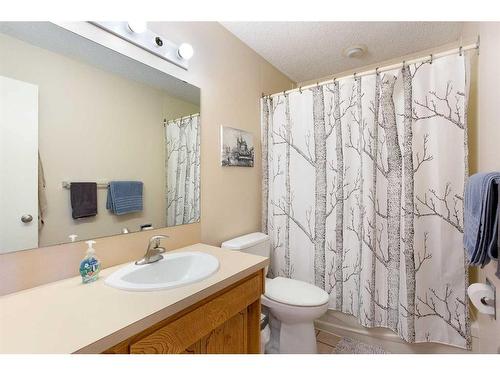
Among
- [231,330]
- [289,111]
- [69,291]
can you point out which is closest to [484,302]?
[231,330]

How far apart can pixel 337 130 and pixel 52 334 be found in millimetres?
A: 1677

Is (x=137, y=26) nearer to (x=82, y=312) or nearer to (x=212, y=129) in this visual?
(x=212, y=129)

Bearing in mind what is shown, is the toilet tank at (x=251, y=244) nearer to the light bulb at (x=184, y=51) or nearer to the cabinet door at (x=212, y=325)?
the cabinet door at (x=212, y=325)

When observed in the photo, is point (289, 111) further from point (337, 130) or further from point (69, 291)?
point (69, 291)

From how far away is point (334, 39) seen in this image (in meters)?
1.67

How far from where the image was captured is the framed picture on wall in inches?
62.1

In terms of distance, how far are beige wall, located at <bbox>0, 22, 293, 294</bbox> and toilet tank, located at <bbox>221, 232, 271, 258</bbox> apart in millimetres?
78

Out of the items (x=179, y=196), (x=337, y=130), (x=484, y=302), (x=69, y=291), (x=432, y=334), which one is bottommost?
(x=432, y=334)

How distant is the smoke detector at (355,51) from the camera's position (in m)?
1.78

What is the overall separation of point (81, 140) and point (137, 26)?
24.4 inches

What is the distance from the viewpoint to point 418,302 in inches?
52.7

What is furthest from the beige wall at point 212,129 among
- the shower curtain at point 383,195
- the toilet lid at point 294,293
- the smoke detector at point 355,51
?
the smoke detector at point 355,51

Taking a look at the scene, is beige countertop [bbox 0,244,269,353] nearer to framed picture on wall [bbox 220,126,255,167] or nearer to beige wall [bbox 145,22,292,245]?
beige wall [bbox 145,22,292,245]

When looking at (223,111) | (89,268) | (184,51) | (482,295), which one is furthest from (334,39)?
(89,268)
